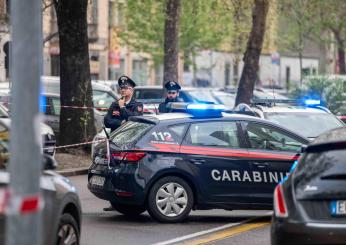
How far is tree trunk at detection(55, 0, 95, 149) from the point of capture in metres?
19.3

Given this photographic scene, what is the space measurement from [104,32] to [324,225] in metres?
50.1

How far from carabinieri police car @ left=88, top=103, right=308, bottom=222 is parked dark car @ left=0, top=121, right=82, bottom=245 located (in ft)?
10.5

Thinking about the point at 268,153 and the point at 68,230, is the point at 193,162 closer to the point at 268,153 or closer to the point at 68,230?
the point at 268,153

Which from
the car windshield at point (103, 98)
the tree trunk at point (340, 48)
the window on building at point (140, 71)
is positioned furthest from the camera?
the window on building at point (140, 71)

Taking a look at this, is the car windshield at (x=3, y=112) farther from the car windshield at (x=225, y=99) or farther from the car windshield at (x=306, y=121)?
the car windshield at (x=225, y=99)

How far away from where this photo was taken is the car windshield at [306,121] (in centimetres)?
1652

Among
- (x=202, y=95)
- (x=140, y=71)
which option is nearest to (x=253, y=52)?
(x=202, y=95)

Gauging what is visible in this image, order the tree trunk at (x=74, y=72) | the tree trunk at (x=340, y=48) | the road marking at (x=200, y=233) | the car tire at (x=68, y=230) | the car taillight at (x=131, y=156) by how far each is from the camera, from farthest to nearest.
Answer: the tree trunk at (x=340, y=48)
the tree trunk at (x=74, y=72)
the car taillight at (x=131, y=156)
the road marking at (x=200, y=233)
the car tire at (x=68, y=230)

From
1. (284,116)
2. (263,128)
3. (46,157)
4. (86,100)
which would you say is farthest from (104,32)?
(46,157)

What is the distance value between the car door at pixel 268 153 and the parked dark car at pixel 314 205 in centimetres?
427

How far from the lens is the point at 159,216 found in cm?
1188

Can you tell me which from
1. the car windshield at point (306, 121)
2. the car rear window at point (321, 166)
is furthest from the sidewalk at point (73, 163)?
the car rear window at point (321, 166)

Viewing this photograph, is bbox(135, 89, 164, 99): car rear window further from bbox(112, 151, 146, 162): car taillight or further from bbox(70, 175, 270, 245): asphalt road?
bbox(112, 151, 146, 162): car taillight

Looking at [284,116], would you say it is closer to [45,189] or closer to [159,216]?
[159,216]
